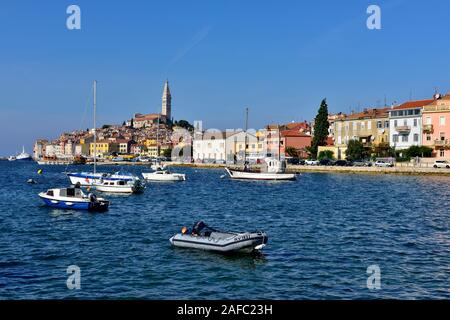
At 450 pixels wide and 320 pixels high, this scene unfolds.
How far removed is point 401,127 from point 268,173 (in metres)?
28.1

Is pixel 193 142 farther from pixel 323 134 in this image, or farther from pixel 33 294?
pixel 33 294

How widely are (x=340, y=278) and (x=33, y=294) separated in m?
9.69

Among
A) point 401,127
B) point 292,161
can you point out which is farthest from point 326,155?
point 401,127

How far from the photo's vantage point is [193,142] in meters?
161

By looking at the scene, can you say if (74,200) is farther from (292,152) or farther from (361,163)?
(292,152)

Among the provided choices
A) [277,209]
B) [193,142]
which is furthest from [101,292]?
[193,142]

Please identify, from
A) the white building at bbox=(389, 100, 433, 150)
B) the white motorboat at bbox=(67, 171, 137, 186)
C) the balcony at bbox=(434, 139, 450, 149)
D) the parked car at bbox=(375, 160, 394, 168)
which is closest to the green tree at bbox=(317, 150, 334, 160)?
the white building at bbox=(389, 100, 433, 150)

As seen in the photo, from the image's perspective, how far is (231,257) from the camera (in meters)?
20.2

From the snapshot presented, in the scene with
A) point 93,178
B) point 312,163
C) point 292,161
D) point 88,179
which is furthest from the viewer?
point 292,161

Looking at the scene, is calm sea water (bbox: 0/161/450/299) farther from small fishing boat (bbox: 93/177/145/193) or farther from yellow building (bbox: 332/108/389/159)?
yellow building (bbox: 332/108/389/159)

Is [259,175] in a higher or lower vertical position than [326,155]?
lower

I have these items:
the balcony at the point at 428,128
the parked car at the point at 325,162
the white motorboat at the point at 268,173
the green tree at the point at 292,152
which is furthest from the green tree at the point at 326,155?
the white motorboat at the point at 268,173
